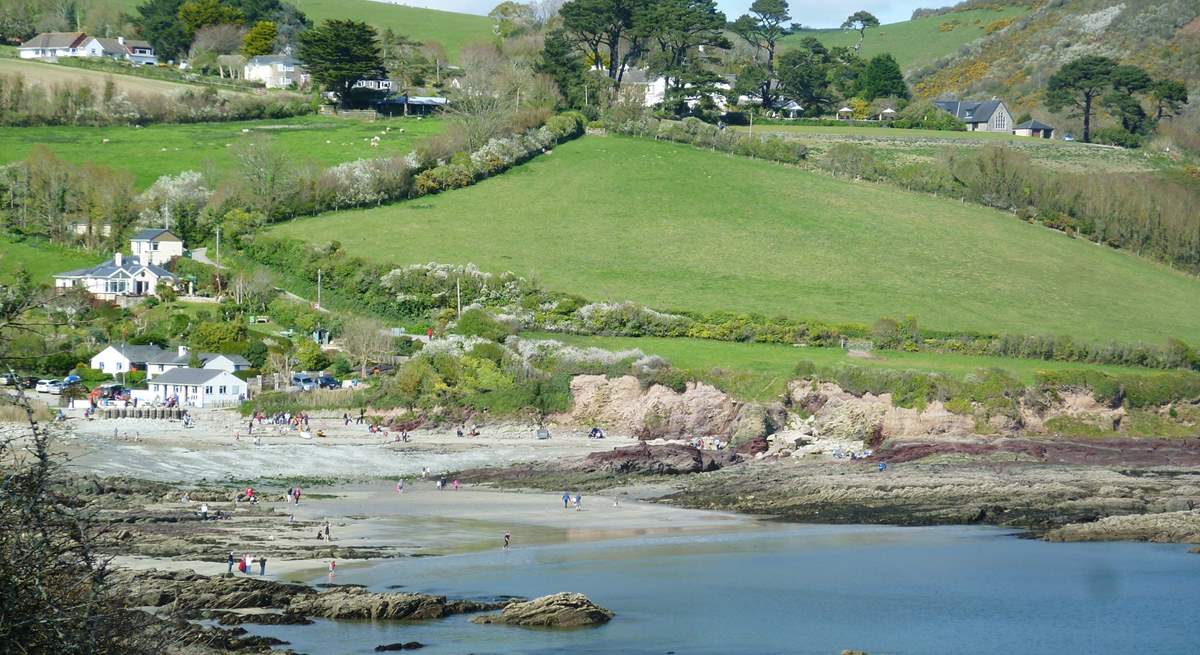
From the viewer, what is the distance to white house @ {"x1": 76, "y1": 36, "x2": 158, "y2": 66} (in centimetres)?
11869

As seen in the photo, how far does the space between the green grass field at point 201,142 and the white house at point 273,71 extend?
1420 cm

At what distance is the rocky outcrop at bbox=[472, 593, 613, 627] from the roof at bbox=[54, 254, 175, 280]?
48.6 meters

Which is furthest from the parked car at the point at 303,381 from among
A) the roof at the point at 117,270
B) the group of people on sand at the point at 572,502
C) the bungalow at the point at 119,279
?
the group of people on sand at the point at 572,502

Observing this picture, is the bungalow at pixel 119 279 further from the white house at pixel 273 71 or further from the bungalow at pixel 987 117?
the bungalow at pixel 987 117

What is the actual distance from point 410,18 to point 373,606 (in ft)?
449

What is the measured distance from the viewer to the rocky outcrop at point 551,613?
2798cm

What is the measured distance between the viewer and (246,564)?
30.1 metres

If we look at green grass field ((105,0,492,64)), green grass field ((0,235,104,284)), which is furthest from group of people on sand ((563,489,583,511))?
green grass field ((105,0,492,64))

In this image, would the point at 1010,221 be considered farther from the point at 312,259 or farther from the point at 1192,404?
the point at 312,259

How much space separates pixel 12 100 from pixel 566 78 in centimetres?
3851

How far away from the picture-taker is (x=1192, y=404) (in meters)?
56.1

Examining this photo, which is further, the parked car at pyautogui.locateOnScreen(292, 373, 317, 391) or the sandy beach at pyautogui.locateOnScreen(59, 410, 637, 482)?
the parked car at pyautogui.locateOnScreen(292, 373, 317, 391)

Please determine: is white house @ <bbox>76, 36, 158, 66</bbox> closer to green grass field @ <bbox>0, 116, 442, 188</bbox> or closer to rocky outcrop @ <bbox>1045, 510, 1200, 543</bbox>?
green grass field @ <bbox>0, 116, 442, 188</bbox>

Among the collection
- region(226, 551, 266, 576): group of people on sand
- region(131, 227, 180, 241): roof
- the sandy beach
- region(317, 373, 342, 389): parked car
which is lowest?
the sandy beach
